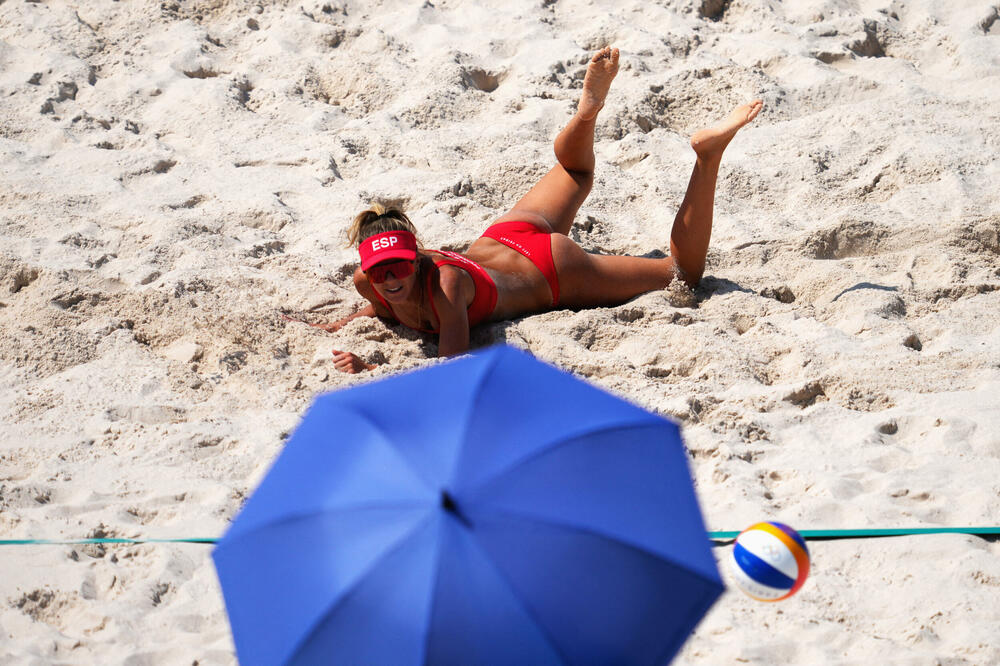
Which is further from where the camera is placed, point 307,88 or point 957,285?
point 307,88

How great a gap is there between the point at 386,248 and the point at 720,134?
4.53 feet

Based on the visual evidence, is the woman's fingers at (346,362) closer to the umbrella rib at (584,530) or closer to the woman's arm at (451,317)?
the woman's arm at (451,317)

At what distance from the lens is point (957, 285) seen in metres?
3.62

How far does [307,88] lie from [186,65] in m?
0.73

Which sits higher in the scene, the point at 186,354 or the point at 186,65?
the point at 186,65

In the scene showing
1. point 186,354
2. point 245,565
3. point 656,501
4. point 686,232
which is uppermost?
point 656,501

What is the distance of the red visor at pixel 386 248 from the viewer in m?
3.35

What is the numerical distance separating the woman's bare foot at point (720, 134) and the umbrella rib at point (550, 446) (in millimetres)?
2232

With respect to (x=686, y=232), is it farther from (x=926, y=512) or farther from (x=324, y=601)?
(x=324, y=601)

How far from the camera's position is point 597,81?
3.88 metres

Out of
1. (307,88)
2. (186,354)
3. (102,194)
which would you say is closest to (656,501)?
(186,354)

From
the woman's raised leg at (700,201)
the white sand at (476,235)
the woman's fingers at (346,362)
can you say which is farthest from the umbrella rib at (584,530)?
the woman's raised leg at (700,201)

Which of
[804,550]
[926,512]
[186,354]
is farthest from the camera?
[186,354]

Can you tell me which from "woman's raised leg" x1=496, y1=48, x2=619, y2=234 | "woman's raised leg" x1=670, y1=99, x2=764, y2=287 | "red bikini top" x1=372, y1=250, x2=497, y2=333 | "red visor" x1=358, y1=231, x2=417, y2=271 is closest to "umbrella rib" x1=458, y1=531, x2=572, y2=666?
"red visor" x1=358, y1=231, x2=417, y2=271
